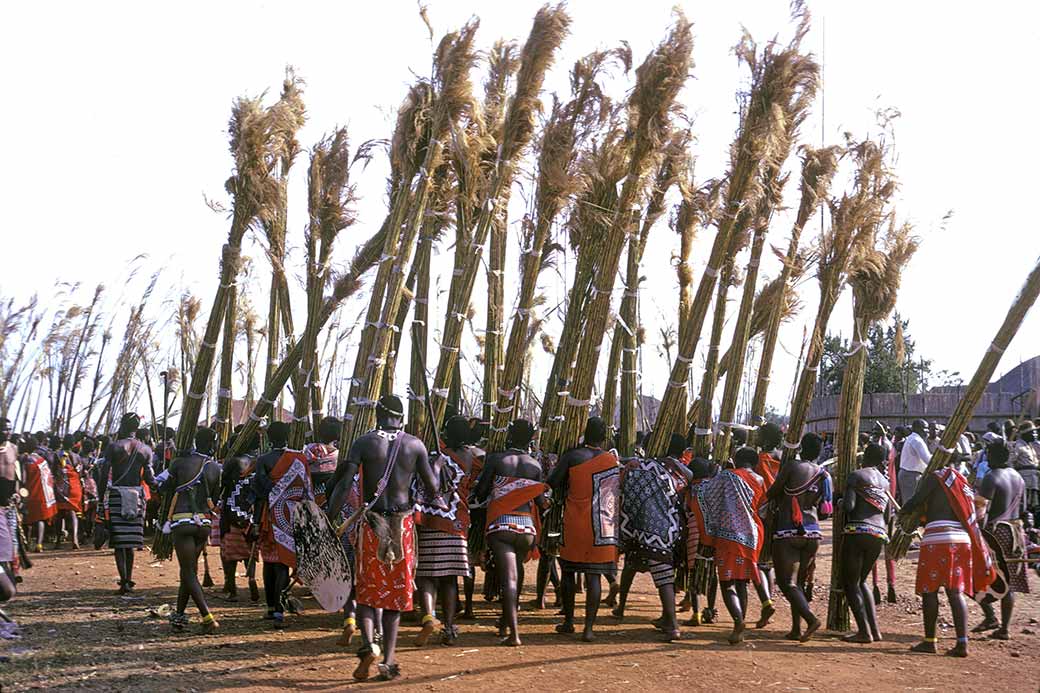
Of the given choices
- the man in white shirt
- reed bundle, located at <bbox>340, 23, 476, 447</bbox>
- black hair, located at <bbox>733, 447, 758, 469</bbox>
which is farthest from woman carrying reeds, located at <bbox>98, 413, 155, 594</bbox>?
the man in white shirt

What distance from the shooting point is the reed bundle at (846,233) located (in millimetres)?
8664

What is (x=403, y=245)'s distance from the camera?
8.55 m

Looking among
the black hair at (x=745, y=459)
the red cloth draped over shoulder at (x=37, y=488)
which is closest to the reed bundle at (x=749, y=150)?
the black hair at (x=745, y=459)

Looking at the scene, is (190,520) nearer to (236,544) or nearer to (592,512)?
(236,544)

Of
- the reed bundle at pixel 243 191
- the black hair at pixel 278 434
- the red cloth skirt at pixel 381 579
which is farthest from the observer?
the reed bundle at pixel 243 191

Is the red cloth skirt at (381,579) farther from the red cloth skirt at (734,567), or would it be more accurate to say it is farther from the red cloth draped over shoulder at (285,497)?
the red cloth skirt at (734,567)

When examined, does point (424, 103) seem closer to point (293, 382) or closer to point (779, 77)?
point (779, 77)

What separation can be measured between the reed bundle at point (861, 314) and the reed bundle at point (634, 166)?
6.52ft

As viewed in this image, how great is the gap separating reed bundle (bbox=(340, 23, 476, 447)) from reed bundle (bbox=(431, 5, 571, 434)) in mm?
630

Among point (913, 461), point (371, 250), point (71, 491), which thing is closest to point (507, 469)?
point (371, 250)

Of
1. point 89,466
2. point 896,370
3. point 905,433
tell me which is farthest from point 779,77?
point 896,370

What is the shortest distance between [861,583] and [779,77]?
4362mm

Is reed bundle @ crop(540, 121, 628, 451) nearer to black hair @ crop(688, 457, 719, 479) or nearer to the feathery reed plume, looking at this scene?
black hair @ crop(688, 457, 719, 479)

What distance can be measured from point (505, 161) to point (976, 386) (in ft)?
15.0
